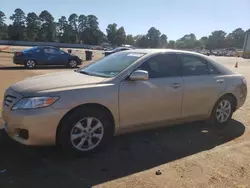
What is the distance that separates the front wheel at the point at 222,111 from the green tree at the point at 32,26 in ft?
366

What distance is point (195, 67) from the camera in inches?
217

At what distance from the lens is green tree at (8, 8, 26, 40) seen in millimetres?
108062

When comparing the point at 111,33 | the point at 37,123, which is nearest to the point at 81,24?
the point at 111,33

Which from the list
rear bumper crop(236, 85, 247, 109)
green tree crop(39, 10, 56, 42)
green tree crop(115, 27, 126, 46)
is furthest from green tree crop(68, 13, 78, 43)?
rear bumper crop(236, 85, 247, 109)

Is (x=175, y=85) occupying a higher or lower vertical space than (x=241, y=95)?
higher

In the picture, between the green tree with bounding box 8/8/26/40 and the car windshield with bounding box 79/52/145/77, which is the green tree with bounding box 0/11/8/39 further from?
the car windshield with bounding box 79/52/145/77

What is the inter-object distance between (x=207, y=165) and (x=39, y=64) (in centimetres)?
1548

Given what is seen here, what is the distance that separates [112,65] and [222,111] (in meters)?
2.43

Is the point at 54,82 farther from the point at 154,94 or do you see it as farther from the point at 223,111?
the point at 223,111

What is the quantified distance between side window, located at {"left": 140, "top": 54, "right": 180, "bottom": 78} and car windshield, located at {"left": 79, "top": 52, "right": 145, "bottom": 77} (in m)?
0.21

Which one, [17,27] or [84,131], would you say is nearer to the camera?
[84,131]

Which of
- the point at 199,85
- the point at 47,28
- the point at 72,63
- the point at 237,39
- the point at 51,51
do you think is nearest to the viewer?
the point at 199,85

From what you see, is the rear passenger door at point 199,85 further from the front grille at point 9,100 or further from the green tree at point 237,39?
the green tree at point 237,39

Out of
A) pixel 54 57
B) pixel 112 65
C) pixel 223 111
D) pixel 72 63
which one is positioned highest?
pixel 112 65
